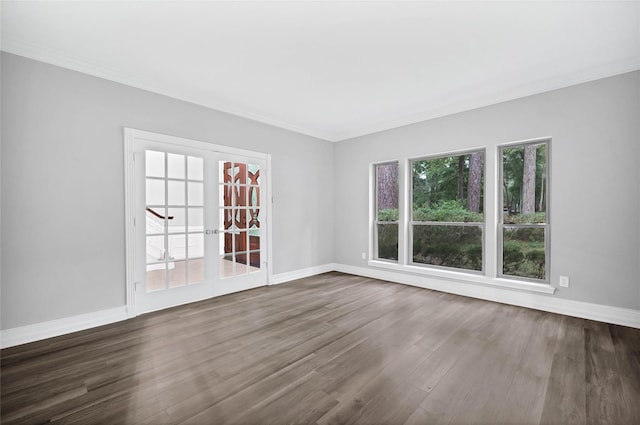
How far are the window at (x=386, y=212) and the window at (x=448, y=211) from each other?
1.14ft

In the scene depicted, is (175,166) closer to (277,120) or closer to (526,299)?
(277,120)

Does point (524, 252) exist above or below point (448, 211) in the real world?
below

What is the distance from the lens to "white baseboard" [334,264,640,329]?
304 centimetres

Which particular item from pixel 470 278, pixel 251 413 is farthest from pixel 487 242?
pixel 251 413

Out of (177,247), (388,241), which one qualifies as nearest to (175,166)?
(177,247)

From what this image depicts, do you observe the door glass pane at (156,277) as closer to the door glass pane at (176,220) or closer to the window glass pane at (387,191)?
the door glass pane at (176,220)

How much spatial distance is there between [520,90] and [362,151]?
2535mm

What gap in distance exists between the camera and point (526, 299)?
361 centimetres

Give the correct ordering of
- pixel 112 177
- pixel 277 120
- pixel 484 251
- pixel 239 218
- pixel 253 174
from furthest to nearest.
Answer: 1. pixel 277 120
2. pixel 253 174
3. pixel 239 218
4. pixel 484 251
5. pixel 112 177

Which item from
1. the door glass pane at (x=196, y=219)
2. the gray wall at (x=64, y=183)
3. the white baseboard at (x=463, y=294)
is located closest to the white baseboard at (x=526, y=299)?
the white baseboard at (x=463, y=294)

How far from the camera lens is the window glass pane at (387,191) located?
16.6ft

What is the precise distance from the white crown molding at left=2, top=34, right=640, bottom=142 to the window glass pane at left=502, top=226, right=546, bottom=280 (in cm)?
175

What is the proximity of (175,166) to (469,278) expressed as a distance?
170 inches

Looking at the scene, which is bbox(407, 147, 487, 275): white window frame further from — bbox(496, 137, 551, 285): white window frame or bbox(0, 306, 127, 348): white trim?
bbox(0, 306, 127, 348): white trim
